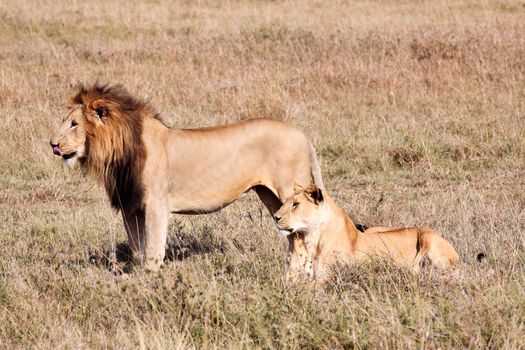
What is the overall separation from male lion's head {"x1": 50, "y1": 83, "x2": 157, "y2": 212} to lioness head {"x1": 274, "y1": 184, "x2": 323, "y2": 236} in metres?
1.09

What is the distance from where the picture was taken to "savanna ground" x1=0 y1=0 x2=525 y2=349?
191 inches

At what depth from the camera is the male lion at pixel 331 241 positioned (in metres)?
5.78

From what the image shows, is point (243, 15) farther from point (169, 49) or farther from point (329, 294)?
point (329, 294)

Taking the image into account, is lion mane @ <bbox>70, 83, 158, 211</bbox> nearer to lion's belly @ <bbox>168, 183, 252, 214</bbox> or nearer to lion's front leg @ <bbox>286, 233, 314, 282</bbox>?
lion's belly @ <bbox>168, 183, 252, 214</bbox>

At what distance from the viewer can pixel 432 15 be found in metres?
18.9

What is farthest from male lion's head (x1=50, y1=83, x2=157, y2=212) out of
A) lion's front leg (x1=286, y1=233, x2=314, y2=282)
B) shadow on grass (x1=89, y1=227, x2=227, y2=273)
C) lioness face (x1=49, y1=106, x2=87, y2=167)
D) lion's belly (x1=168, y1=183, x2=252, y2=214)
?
lion's front leg (x1=286, y1=233, x2=314, y2=282)

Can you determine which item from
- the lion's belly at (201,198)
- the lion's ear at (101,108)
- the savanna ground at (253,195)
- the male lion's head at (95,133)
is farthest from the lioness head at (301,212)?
the lion's ear at (101,108)

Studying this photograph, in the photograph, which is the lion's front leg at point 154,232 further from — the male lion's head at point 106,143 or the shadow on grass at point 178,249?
the shadow on grass at point 178,249

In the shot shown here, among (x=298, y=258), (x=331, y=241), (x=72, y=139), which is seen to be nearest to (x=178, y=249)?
(x=72, y=139)

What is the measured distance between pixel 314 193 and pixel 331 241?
35 cm

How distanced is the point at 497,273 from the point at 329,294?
3.03 ft

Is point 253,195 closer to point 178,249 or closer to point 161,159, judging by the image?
point 178,249

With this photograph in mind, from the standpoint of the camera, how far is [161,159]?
645 cm

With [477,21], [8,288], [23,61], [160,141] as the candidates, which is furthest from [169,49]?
[8,288]
